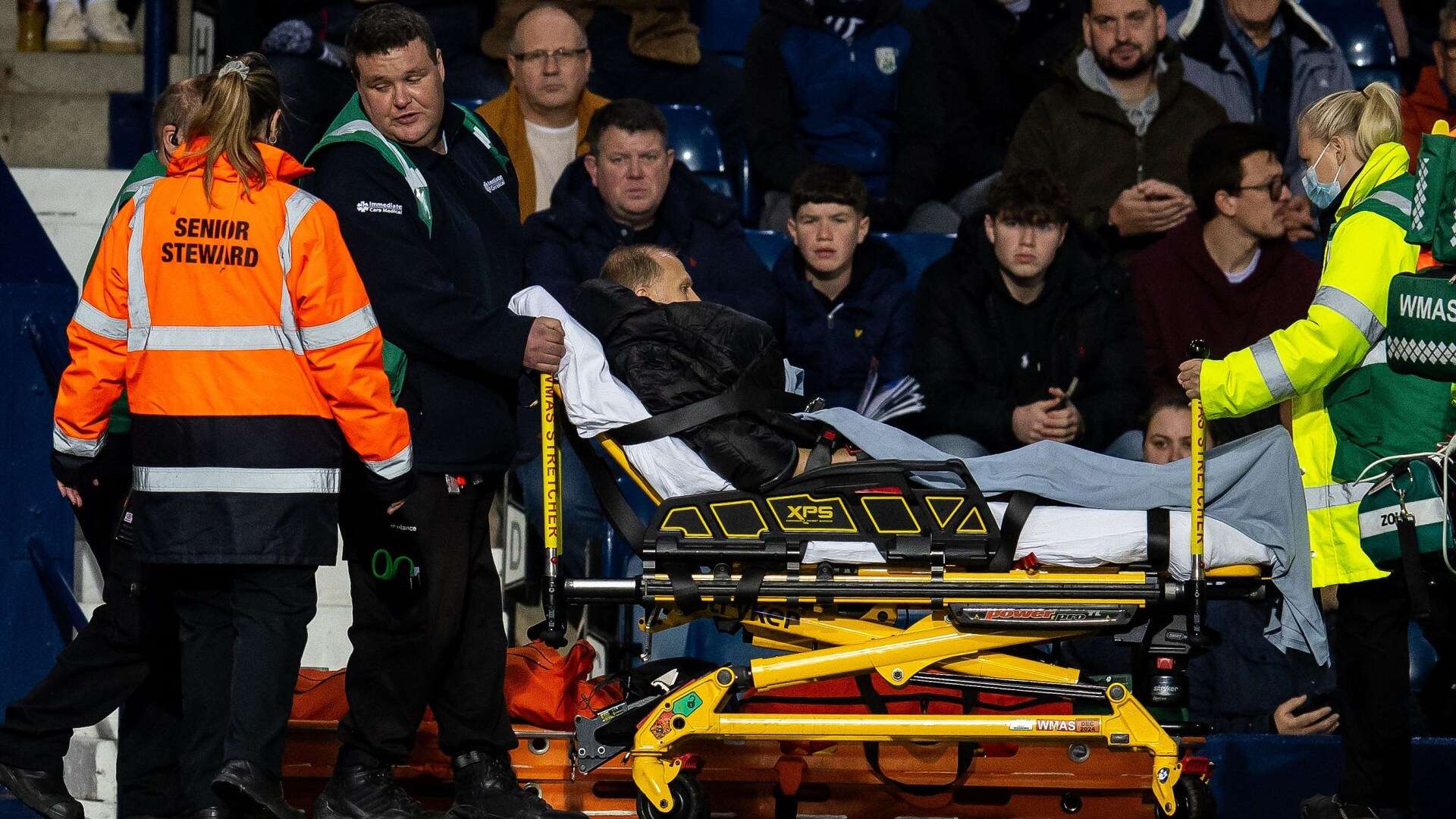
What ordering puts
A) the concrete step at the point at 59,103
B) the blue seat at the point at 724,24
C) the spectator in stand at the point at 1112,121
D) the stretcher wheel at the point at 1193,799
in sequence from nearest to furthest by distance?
1. the stretcher wheel at the point at 1193,799
2. the spectator in stand at the point at 1112,121
3. the concrete step at the point at 59,103
4. the blue seat at the point at 724,24

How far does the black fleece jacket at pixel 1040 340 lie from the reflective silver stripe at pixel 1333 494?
1.63 m

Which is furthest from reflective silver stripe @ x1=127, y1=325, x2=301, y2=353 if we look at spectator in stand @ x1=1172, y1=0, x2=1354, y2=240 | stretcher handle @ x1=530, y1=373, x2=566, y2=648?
spectator in stand @ x1=1172, y1=0, x2=1354, y2=240

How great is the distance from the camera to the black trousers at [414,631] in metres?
4.38

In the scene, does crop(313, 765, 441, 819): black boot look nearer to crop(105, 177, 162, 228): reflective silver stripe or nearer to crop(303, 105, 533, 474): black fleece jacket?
crop(303, 105, 533, 474): black fleece jacket

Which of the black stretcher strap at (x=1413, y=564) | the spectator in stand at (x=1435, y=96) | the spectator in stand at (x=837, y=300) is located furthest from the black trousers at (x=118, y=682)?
the spectator in stand at (x=1435, y=96)

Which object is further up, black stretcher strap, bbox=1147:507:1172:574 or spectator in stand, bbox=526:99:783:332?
spectator in stand, bbox=526:99:783:332

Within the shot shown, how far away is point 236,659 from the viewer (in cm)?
408

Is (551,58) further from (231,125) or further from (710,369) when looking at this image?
(231,125)

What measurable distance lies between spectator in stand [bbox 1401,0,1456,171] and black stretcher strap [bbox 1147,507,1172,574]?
3.57 meters

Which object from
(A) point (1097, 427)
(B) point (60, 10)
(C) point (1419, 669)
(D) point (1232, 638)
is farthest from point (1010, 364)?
(B) point (60, 10)

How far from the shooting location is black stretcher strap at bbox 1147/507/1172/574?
4324 mm

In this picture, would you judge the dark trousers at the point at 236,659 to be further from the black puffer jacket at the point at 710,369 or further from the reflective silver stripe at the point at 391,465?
the black puffer jacket at the point at 710,369

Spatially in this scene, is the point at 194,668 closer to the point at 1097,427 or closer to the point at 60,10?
the point at 1097,427

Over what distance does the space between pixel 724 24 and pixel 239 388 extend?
201 inches
